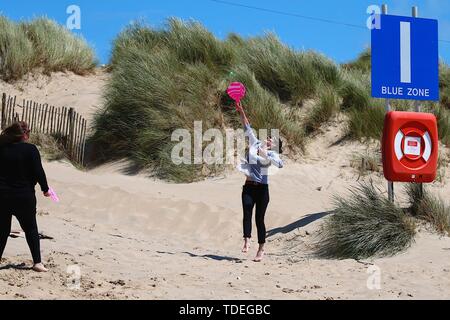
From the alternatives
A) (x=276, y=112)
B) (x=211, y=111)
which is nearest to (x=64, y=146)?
(x=211, y=111)

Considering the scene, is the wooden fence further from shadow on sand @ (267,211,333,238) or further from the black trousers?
the black trousers

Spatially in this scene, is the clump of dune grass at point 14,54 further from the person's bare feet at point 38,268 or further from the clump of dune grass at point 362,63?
→ the person's bare feet at point 38,268

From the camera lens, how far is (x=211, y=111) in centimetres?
1520

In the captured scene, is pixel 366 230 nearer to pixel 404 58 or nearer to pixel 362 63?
pixel 404 58

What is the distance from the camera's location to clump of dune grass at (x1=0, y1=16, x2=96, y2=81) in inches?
806

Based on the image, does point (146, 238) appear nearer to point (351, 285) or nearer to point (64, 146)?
point (351, 285)

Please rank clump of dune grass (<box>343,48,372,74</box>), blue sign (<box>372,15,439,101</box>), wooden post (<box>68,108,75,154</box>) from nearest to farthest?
1. blue sign (<box>372,15,439,101</box>)
2. wooden post (<box>68,108,75,154</box>)
3. clump of dune grass (<box>343,48,372,74</box>)

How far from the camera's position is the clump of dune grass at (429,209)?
903 cm

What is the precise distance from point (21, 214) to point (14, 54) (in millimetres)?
14799

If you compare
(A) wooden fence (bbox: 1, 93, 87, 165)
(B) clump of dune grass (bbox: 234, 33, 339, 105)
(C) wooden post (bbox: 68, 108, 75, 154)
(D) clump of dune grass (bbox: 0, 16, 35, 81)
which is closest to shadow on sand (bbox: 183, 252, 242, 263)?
(A) wooden fence (bbox: 1, 93, 87, 165)

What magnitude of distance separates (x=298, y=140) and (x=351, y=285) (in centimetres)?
805

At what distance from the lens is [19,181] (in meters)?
6.59

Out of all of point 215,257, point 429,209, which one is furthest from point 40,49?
Result: point 429,209

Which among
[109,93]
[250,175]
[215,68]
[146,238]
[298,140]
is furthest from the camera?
[215,68]
